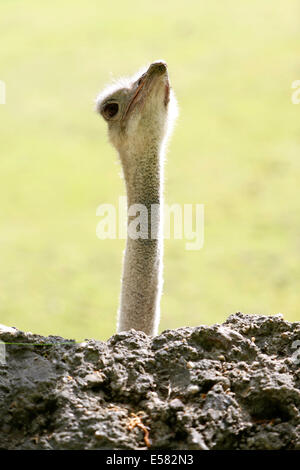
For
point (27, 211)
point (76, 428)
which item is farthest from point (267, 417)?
point (27, 211)

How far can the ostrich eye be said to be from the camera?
12.5ft

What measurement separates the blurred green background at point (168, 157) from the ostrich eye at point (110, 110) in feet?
32.5

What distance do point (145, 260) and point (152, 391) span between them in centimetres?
151

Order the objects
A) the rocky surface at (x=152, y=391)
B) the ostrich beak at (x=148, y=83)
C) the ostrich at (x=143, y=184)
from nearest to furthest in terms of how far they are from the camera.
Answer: the rocky surface at (x=152, y=391) < the ostrich beak at (x=148, y=83) < the ostrich at (x=143, y=184)

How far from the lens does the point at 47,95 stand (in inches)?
844

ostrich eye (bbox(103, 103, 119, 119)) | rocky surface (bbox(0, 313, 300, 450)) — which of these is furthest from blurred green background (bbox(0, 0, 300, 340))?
rocky surface (bbox(0, 313, 300, 450))

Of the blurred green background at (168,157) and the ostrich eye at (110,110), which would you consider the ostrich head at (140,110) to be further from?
the blurred green background at (168,157)

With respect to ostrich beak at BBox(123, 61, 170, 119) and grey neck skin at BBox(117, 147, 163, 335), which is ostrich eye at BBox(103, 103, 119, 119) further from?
grey neck skin at BBox(117, 147, 163, 335)

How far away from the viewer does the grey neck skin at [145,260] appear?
143 inches

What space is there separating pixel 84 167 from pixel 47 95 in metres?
2.47

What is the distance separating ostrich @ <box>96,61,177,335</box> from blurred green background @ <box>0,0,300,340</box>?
32.7ft

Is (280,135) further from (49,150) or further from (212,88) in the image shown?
(49,150)

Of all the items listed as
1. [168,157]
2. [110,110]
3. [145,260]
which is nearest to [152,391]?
[145,260]

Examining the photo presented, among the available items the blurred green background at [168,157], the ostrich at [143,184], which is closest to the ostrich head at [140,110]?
the ostrich at [143,184]
